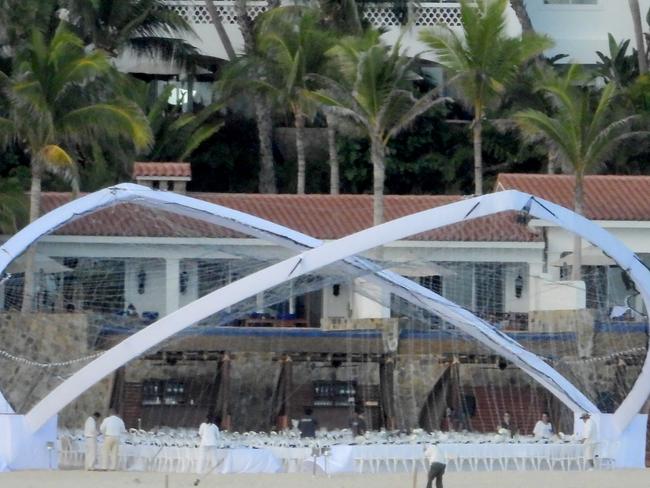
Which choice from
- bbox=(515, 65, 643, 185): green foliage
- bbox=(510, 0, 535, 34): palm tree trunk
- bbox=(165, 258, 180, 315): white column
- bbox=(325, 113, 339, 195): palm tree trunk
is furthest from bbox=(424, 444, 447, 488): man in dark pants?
bbox=(510, 0, 535, 34): palm tree trunk

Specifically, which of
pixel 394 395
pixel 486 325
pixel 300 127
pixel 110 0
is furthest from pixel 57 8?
pixel 486 325

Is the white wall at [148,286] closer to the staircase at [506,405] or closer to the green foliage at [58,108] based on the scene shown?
the green foliage at [58,108]

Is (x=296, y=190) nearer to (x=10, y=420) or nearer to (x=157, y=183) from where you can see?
(x=157, y=183)

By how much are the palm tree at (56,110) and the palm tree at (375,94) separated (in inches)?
195

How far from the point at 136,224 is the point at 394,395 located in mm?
6752

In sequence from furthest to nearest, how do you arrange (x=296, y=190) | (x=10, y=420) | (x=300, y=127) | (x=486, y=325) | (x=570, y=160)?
1. (x=296, y=190)
2. (x=300, y=127)
3. (x=570, y=160)
4. (x=486, y=325)
5. (x=10, y=420)

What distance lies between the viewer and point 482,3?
42.2 m

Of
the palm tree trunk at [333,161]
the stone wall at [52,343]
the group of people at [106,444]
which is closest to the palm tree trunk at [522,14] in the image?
the palm tree trunk at [333,161]

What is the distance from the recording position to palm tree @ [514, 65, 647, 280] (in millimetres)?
40500

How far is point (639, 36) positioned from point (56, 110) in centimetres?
1715

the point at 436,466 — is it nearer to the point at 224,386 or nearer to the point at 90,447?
the point at 90,447

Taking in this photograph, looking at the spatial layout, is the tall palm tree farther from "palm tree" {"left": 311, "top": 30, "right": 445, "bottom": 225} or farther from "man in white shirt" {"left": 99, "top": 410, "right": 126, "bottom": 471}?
"man in white shirt" {"left": 99, "top": 410, "right": 126, "bottom": 471}

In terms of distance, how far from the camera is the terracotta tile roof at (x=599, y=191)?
42.3 m

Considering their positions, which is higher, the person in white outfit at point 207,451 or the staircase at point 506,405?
the staircase at point 506,405
